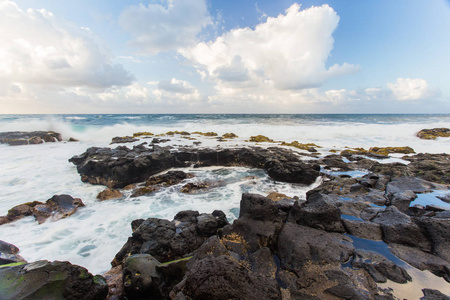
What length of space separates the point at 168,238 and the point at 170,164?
8.73 metres

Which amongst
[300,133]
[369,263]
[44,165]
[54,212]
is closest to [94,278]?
[369,263]

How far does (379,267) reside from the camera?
11.1ft

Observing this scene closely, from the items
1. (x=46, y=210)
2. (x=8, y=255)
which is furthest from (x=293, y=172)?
(x=46, y=210)

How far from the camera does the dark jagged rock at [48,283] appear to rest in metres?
2.79

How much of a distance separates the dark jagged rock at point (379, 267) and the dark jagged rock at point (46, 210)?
9247 mm

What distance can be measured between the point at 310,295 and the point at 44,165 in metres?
16.9

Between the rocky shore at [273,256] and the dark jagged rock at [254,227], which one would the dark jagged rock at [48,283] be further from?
the dark jagged rock at [254,227]

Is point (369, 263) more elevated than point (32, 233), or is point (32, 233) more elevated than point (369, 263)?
point (369, 263)

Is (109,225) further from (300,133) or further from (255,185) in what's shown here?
(300,133)

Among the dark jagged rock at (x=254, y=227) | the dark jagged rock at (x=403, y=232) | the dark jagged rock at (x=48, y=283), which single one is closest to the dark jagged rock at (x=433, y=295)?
the dark jagged rock at (x=403, y=232)

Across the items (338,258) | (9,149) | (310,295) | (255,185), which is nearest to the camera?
(310,295)

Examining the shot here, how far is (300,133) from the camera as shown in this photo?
1062 inches

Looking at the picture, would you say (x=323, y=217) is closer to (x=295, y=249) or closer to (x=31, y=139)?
(x=295, y=249)

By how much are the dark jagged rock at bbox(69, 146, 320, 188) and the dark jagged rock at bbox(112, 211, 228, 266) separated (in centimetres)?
612
